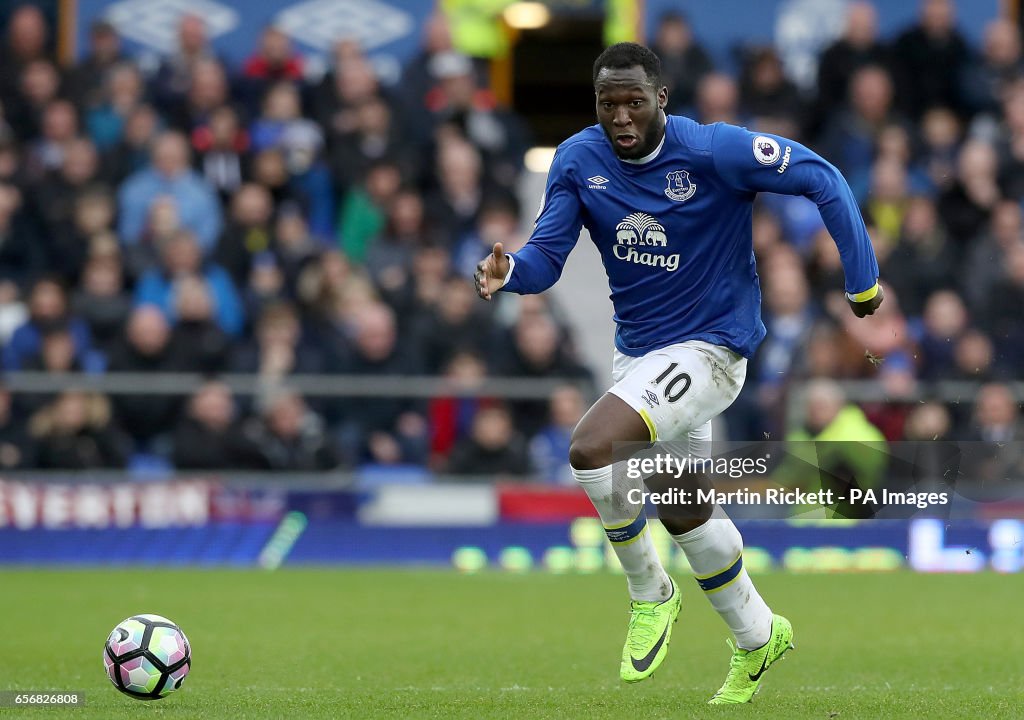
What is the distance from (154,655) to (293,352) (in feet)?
29.6

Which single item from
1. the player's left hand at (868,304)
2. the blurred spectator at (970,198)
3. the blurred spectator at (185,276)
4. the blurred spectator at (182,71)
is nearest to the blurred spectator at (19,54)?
the blurred spectator at (182,71)

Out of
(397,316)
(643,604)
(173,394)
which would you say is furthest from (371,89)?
(643,604)

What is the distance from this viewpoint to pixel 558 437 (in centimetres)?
1575

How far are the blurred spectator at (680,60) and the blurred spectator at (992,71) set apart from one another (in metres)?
2.92

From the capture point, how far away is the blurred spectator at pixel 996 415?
578 inches

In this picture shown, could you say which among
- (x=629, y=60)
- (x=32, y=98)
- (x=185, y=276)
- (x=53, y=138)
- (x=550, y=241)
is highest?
(x=629, y=60)

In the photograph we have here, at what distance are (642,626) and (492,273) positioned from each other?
169 centimetres

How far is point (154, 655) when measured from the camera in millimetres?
7285

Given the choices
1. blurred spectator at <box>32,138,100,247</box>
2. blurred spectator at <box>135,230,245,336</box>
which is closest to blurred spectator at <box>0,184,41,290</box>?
blurred spectator at <box>32,138,100,247</box>

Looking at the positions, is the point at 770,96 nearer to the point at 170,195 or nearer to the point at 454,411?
the point at 454,411

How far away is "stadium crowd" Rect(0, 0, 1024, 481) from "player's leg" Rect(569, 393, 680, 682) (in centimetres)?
735

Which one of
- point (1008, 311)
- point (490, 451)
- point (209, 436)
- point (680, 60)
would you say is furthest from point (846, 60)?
point (209, 436)

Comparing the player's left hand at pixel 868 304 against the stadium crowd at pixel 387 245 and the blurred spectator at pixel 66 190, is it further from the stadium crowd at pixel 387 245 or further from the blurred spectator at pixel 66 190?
the blurred spectator at pixel 66 190

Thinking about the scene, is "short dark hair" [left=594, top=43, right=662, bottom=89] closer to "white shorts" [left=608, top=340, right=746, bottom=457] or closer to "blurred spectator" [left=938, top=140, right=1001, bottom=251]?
"white shorts" [left=608, top=340, right=746, bottom=457]
